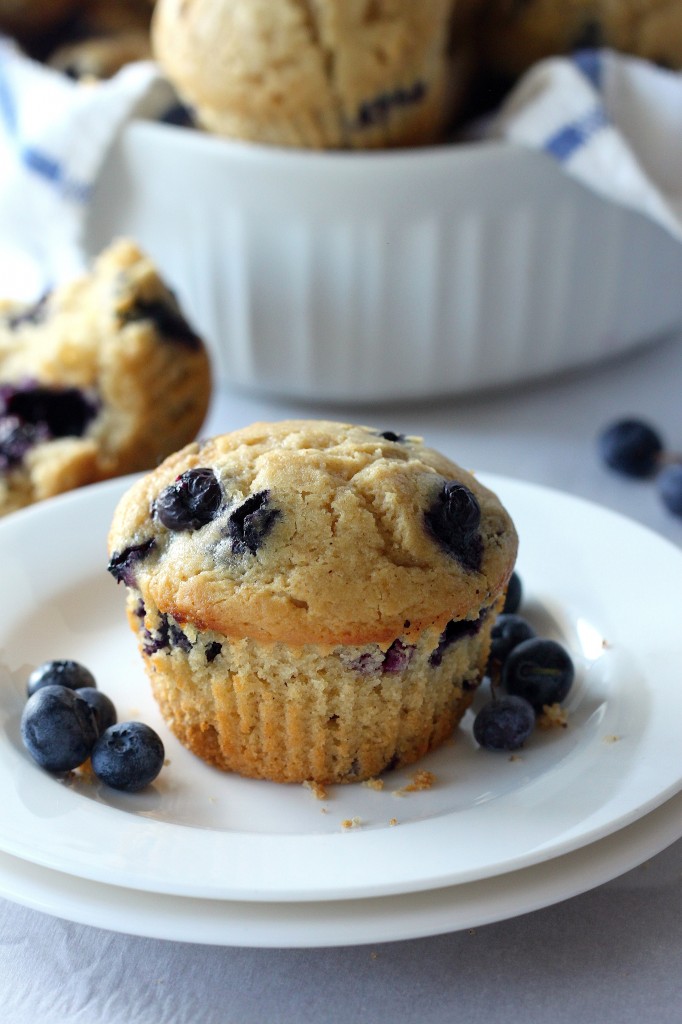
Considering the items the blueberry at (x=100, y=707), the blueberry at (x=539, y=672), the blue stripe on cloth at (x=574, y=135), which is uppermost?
the blue stripe on cloth at (x=574, y=135)

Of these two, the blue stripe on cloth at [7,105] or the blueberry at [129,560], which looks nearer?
the blueberry at [129,560]

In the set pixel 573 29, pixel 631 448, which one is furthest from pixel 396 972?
pixel 573 29

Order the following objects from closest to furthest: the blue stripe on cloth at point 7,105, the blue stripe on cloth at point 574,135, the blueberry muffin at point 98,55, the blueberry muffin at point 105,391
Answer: the blueberry muffin at point 105,391, the blue stripe on cloth at point 574,135, the blue stripe on cloth at point 7,105, the blueberry muffin at point 98,55

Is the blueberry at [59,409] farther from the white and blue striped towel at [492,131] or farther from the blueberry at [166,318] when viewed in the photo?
the white and blue striped towel at [492,131]

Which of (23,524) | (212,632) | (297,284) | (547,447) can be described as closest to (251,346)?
(297,284)

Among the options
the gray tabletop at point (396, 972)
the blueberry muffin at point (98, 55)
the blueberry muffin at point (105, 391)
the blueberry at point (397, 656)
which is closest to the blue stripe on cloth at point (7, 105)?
the blueberry muffin at point (98, 55)

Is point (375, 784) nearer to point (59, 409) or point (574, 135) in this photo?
point (59, 409)

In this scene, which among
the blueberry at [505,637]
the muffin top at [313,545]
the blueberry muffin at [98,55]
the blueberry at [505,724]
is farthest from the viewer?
the blueberry muffin at [98,55]
